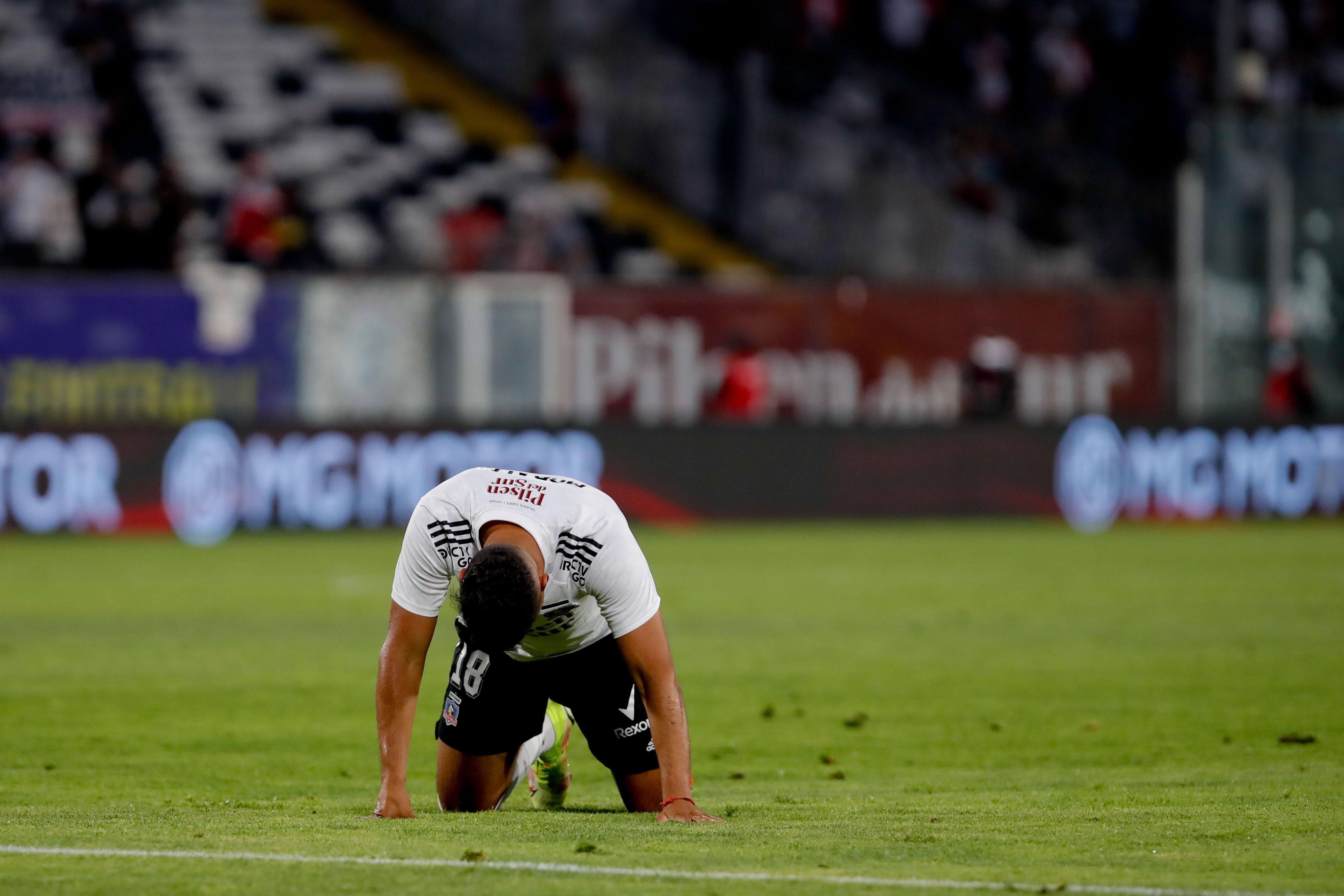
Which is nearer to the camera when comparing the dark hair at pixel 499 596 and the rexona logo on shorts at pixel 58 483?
the dark hair at pixel 499 596

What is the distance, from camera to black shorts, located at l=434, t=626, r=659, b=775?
7.82m

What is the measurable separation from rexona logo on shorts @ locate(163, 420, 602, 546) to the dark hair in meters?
16.0

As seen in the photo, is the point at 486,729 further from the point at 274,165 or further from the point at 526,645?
the point at 274,165

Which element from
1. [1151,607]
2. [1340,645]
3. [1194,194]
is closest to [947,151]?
[1194,194]

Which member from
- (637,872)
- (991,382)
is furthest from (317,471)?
(637,872)

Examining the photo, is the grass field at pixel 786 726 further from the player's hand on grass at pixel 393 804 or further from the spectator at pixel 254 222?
the spectator at pixel 254 222

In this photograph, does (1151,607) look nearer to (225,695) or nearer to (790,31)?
(225,695)

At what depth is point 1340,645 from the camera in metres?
13.3

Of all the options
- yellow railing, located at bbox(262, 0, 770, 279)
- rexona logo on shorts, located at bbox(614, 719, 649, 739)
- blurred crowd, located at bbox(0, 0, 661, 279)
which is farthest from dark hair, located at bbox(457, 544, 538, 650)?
yellow railing, located at bbox(262, 0, 770, 279)

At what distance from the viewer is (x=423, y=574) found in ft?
22.5

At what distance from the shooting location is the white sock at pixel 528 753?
788 centimetres

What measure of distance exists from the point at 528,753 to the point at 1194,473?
18.4 metres

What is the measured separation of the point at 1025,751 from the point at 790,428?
48.5 feet

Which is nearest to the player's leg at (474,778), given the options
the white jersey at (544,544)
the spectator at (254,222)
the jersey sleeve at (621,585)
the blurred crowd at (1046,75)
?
the white jersey at (544,544)
